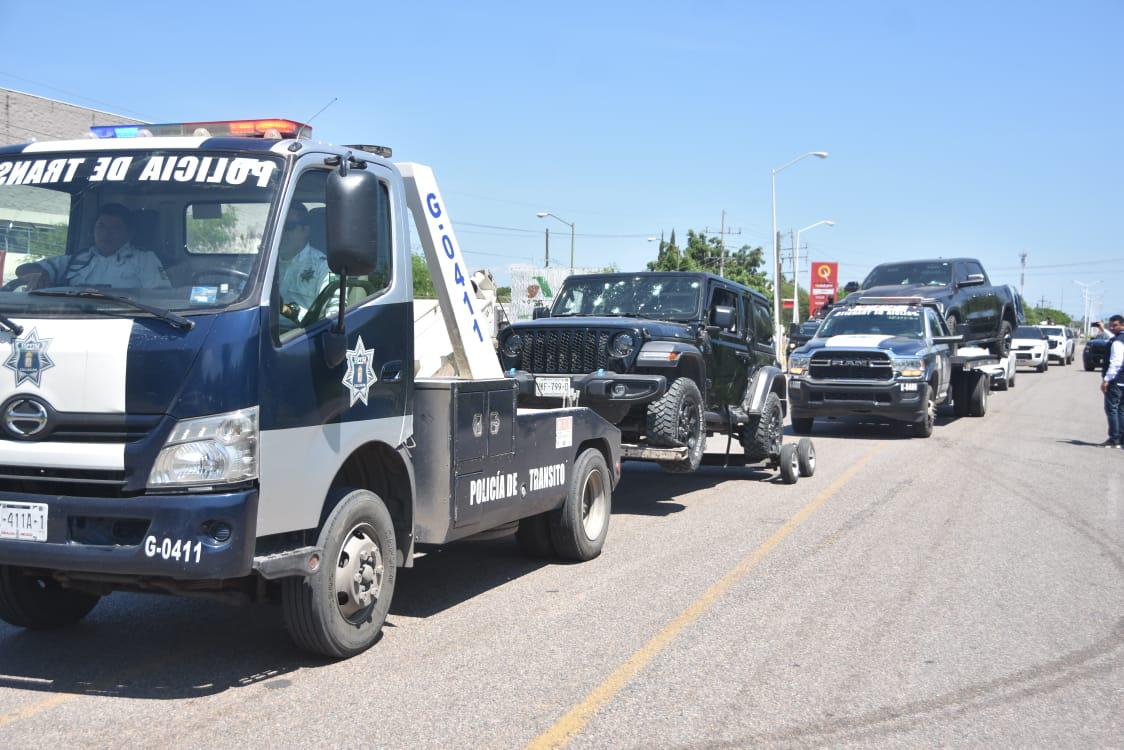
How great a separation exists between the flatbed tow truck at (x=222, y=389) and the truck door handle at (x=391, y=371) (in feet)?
0.04

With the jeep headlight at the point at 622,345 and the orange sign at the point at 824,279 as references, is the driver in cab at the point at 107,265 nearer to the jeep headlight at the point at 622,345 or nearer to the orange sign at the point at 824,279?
the jeep headlight at the point at 622,345

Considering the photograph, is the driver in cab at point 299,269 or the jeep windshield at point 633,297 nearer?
the driver in cab at point 299,269

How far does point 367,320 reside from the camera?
5754 millimetres

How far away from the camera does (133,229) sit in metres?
5.26

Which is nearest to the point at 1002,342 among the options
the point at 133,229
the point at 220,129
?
the point at 220,129

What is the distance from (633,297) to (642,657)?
21.1 feet

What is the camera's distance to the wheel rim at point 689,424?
991cm

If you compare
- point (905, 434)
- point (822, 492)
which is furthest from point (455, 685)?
point (905, 434)

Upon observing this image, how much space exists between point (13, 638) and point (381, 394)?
247cm

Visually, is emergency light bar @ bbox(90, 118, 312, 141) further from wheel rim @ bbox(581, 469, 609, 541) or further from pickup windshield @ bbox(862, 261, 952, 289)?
pickup windshield @ bbox(862, 261, 952, 289)

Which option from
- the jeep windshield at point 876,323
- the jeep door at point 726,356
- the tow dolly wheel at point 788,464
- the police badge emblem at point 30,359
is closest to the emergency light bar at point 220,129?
the police badge emblem at point 30,359

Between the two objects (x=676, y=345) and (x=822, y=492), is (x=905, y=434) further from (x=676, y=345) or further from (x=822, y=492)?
(x=676, y=345)

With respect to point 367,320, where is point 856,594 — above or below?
below

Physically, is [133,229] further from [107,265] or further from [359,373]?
[359,373]
